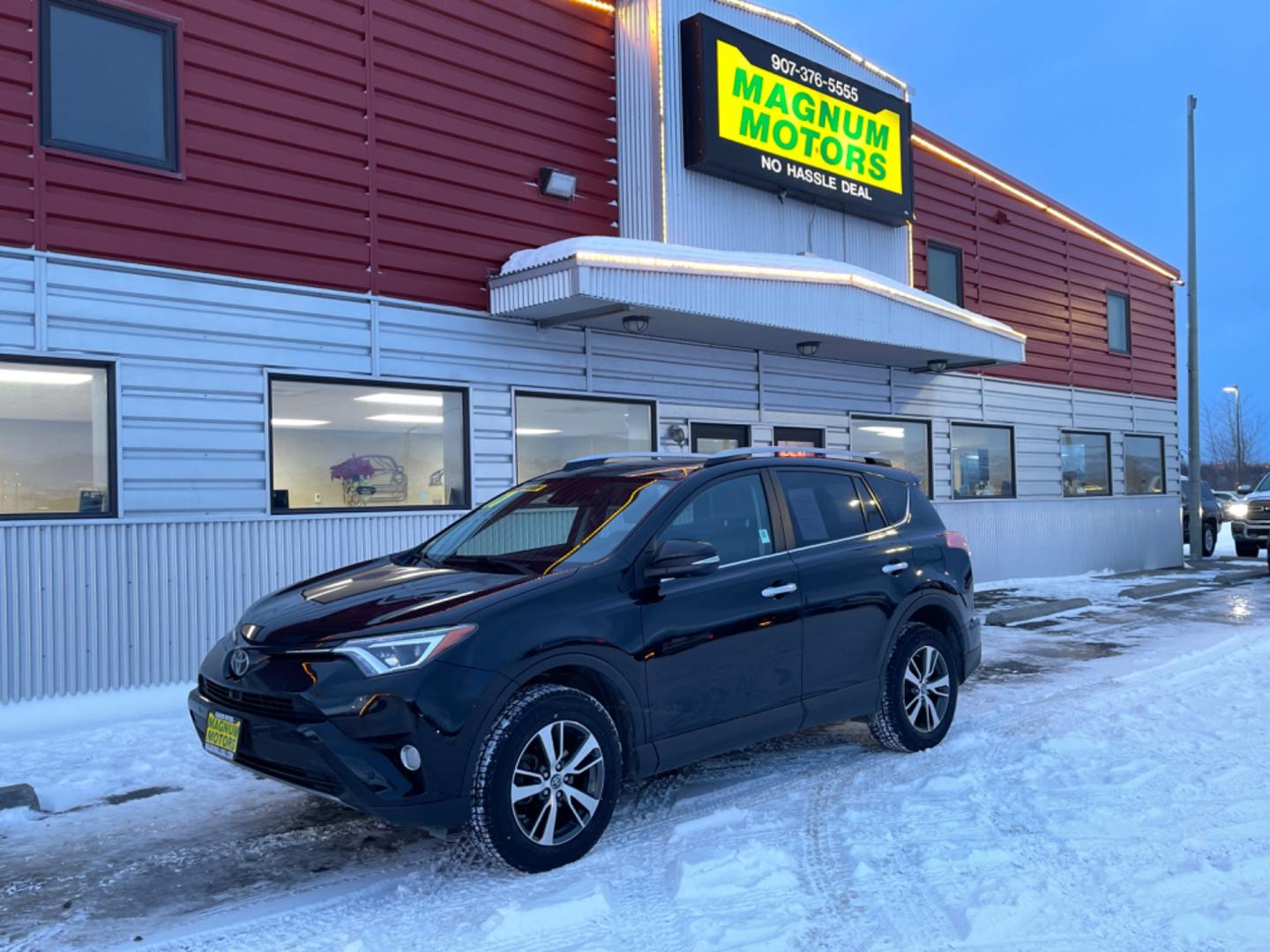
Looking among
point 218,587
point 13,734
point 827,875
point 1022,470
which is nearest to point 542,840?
point 827,875

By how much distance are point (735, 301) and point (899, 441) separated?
5763 mm

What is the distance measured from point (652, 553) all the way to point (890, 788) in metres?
1.85

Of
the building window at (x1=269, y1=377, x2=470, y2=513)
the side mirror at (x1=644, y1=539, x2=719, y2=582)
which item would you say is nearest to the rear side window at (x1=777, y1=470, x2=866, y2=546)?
the side mirror at (x1=644, y1=539, x2=719, y2=582)

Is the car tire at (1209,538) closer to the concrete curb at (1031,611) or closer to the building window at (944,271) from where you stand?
the building window at (944,271)

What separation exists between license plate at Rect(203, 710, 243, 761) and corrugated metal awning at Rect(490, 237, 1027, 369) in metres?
5.43

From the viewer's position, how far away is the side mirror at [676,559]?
4742 mm

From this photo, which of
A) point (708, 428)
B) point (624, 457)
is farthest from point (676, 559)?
point (708, 428)

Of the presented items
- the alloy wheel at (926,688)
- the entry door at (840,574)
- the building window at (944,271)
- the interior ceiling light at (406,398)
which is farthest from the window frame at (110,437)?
the building window at (944,271)

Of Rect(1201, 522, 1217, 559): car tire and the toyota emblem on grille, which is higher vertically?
the toyota emblem on grille

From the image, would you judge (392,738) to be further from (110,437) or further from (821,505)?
(110,437)

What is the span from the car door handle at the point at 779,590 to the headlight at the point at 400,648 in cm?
170

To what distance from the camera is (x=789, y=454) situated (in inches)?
231

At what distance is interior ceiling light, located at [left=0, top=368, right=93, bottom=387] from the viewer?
755cm

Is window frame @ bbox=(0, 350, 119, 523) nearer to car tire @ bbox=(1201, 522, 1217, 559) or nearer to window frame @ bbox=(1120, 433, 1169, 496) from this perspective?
window frame @ bbox=(1120, 433, 1169, 496)
